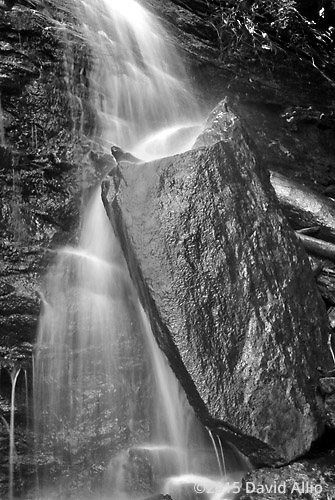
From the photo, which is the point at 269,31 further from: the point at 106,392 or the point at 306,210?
the point at 106,392

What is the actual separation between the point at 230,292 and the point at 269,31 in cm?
648

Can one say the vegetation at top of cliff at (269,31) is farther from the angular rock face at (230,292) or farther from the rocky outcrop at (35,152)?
the angular rock face at (230,292)

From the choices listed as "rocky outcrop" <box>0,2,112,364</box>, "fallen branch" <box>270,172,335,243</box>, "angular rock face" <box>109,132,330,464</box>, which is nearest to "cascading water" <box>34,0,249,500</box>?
"rocky outcrop" <box>0,2,112,364</box>

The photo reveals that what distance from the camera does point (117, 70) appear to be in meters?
6.48

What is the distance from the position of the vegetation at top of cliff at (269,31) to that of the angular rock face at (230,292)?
4171 millimetres

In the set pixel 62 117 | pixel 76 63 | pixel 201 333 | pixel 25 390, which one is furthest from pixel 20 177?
pixel 201 333

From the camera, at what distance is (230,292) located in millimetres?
4223

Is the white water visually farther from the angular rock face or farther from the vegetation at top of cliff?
the angular rock face

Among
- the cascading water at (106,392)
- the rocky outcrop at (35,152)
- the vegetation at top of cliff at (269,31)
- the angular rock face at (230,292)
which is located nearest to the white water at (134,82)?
the rocky outcrop at (35,152)

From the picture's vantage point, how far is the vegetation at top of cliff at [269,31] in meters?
8.44

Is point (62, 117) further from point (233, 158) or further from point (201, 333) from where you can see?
point (201, 333)

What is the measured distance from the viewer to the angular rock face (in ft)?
12.5

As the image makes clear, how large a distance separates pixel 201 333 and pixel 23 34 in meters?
4.18

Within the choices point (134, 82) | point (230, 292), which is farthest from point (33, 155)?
point (230, 292)
